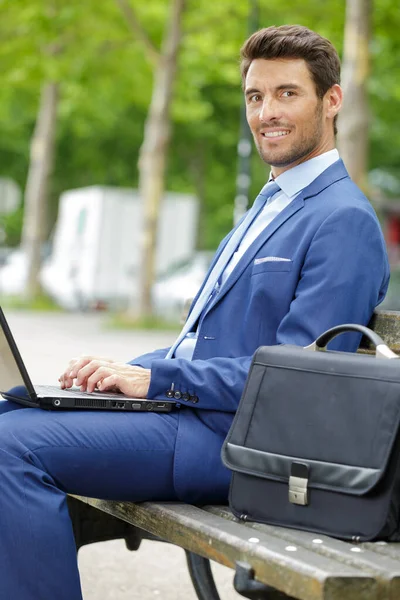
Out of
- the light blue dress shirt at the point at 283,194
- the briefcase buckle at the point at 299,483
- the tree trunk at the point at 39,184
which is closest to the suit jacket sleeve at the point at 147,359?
the light blue dress shirt at the point at 283,194

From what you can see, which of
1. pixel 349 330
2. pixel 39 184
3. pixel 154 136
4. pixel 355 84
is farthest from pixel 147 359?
pixel 39 184

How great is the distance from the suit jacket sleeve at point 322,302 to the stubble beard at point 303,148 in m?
0.36

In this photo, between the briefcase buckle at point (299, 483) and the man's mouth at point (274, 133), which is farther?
the man's mouth at point (274, 133)

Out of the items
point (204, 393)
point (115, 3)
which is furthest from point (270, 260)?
point (115, 3)

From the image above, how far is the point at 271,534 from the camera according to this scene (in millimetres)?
2703

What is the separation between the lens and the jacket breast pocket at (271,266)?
10.6 feet

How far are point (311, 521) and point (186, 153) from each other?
1295 inches

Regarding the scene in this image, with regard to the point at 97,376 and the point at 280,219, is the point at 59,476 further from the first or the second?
the point at 280,219

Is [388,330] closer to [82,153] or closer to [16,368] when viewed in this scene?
[16,368]

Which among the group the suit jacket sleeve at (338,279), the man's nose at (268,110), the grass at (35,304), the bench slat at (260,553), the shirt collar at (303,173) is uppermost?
A: the man's nose at (268,110)

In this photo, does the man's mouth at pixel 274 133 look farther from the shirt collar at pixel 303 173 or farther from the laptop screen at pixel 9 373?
the laptop screen at pixel 9 373

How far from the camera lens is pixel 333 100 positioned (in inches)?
140

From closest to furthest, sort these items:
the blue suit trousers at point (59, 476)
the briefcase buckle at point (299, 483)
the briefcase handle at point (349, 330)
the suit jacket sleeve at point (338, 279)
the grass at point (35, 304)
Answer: the briefcase buckle at point (299, 483)
the briefcase handle at point (349, 330)
the blue suit trousers at point (59, 476)
the suit jacket sleeve at point (338, 279)
the grass at point (35, 304)

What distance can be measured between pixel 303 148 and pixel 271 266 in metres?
0.44
